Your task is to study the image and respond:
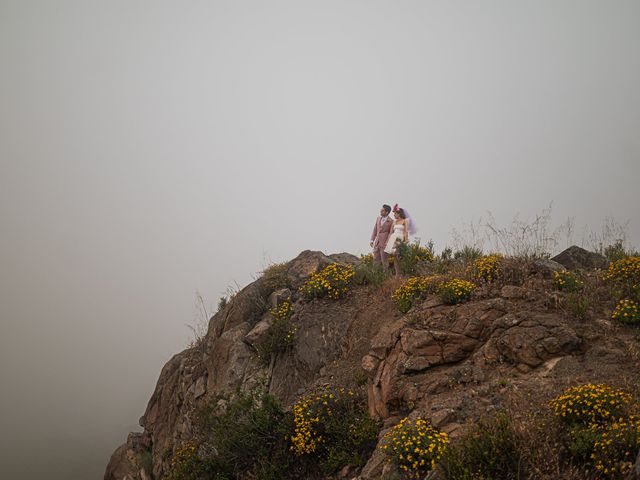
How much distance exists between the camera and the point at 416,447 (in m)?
6.04

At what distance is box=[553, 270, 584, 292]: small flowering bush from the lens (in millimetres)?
9008

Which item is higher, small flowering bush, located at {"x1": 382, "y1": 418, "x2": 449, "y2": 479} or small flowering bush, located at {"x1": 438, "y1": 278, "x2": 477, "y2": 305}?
small flowering bush, located at {"x1": 438, "y1": 278, "x2": 477, "y2": 305}

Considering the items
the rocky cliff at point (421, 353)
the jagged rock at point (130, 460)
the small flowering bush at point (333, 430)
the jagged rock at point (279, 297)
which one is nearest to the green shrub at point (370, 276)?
the rocky cliff at point (421, 353)

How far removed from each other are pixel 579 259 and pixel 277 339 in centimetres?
1046

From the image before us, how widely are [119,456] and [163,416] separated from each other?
452cm

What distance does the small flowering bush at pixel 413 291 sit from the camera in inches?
405

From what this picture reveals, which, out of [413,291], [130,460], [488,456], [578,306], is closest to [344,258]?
[413,291]

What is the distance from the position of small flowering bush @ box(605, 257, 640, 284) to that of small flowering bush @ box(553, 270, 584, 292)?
0.77 metres

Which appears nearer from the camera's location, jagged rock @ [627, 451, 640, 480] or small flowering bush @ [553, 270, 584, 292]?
jagged rock @ [627, 451, 640, 480]

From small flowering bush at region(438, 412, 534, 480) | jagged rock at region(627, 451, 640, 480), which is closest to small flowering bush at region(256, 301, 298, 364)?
small flowering bush at region(438, 412, 534, 480)

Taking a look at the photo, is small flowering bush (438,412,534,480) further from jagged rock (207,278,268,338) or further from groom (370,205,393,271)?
jagged rock (207,278,268,338)

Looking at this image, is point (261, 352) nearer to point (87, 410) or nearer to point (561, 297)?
point (561, 297)

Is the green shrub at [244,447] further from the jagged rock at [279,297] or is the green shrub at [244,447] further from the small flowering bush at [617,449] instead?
the small flowering bush at [617,449]

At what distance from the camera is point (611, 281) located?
30.0 ft
